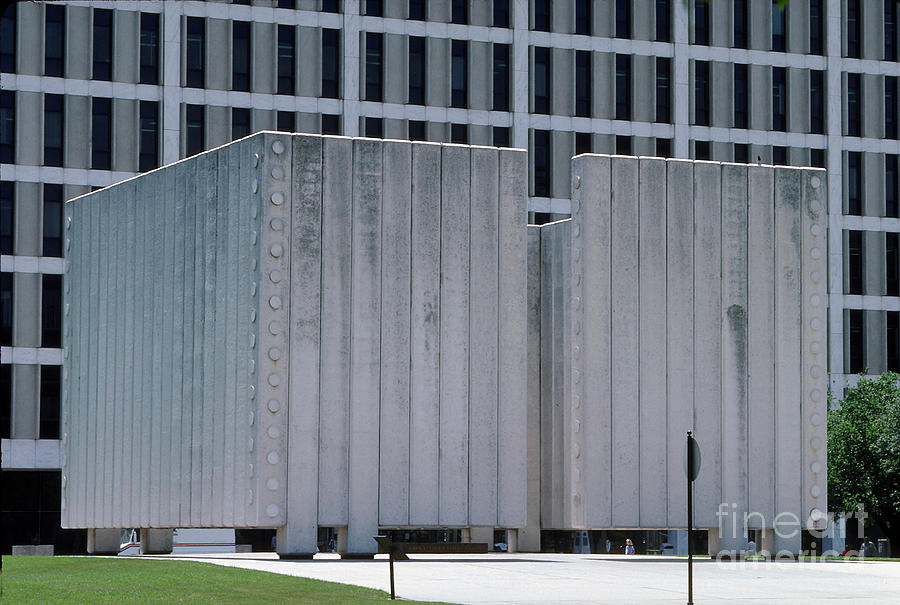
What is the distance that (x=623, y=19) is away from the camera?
7644 centimetres

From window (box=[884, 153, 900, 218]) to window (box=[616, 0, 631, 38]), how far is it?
15.9m

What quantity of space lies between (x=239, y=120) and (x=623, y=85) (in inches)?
784

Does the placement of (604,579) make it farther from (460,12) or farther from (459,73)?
(460,12)

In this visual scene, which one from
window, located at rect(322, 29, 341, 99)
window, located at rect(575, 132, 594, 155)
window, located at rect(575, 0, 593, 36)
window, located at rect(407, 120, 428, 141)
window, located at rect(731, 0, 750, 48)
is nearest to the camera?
window, located at rect(322, 29, 341, 99)

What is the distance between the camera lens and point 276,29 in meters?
71.6

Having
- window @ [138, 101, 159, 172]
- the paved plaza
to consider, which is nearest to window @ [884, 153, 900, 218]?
window @ [138, 101, 159, 172]

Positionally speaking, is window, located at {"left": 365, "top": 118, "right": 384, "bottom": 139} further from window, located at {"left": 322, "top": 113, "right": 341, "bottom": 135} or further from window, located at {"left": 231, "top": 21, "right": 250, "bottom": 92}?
window, located at {"left": 231, "top": 21, "right": 250, "bottom": 92}

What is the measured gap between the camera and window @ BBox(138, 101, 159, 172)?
70125mm

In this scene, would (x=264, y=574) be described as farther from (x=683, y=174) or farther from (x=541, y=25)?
(x=541, y=25)

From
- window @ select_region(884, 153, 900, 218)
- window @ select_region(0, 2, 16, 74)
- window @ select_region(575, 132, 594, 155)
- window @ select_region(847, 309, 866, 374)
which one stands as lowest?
window @ select_region(847, 309, 866, 374)

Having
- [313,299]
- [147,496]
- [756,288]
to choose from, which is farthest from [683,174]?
[147,496]

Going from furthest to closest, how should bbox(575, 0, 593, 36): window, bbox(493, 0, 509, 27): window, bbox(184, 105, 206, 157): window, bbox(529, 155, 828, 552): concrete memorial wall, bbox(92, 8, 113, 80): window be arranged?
bbox(575, 0, 593, 36): window, bbox(493, 0, 509, 27): window, bbox(184, 105, 206, 157): window, bbox(92, 8, 113, 80): window, bbox(529, 155, 828, 552): concrete memorial wall

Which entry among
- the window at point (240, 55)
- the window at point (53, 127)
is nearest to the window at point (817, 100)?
the window at point (240, 55)

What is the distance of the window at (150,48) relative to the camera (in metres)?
70.2
